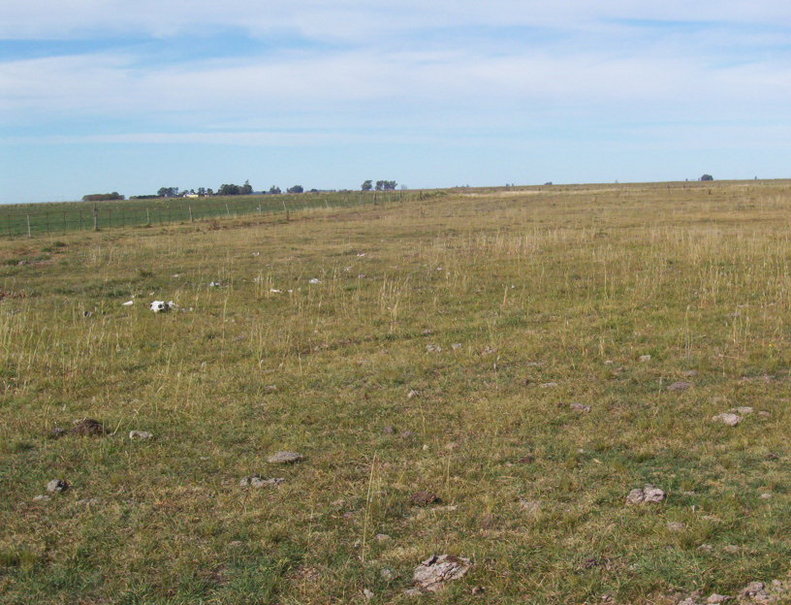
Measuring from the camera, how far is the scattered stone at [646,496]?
548 centimetres

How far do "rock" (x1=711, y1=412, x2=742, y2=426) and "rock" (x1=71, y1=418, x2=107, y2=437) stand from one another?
612cm

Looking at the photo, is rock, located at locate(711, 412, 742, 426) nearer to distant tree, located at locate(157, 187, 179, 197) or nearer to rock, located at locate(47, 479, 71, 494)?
rock, located at locate(47, 479, 71, 494)

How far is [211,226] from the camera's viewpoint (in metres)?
39.8

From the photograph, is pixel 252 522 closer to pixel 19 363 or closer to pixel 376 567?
pixel 376 567

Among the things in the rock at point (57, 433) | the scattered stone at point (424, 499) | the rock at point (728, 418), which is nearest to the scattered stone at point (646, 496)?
the scattered stone at point (424, 499)

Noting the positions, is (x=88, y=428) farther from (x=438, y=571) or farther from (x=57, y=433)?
(x=438, y=571)

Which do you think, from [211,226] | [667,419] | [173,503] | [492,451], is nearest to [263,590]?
[173,503]

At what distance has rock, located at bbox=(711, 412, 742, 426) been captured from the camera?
7.18 metres

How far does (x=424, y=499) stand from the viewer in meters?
5.73

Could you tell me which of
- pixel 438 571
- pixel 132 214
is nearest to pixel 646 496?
pixel 438 571

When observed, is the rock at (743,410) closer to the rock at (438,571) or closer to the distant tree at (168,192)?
the rock at (438,571)

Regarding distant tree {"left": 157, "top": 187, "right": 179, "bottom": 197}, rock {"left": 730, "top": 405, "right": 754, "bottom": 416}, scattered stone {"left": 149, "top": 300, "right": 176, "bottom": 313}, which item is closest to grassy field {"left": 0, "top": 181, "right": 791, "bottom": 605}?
rock {"left": 730, "top": 405, "right": 754, "bottom": 416}

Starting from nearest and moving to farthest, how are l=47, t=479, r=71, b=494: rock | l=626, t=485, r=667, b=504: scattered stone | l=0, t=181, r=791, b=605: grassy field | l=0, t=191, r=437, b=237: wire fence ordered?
l=0, t=181, r=791, b=605: grassy field, l=626, t=485, r=667, b=504: scattered stone, l=47, t=479, r=71, b=494: rock, l=0, t=191, r=437, b=237: wire fence

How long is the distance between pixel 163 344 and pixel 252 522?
263 inches
